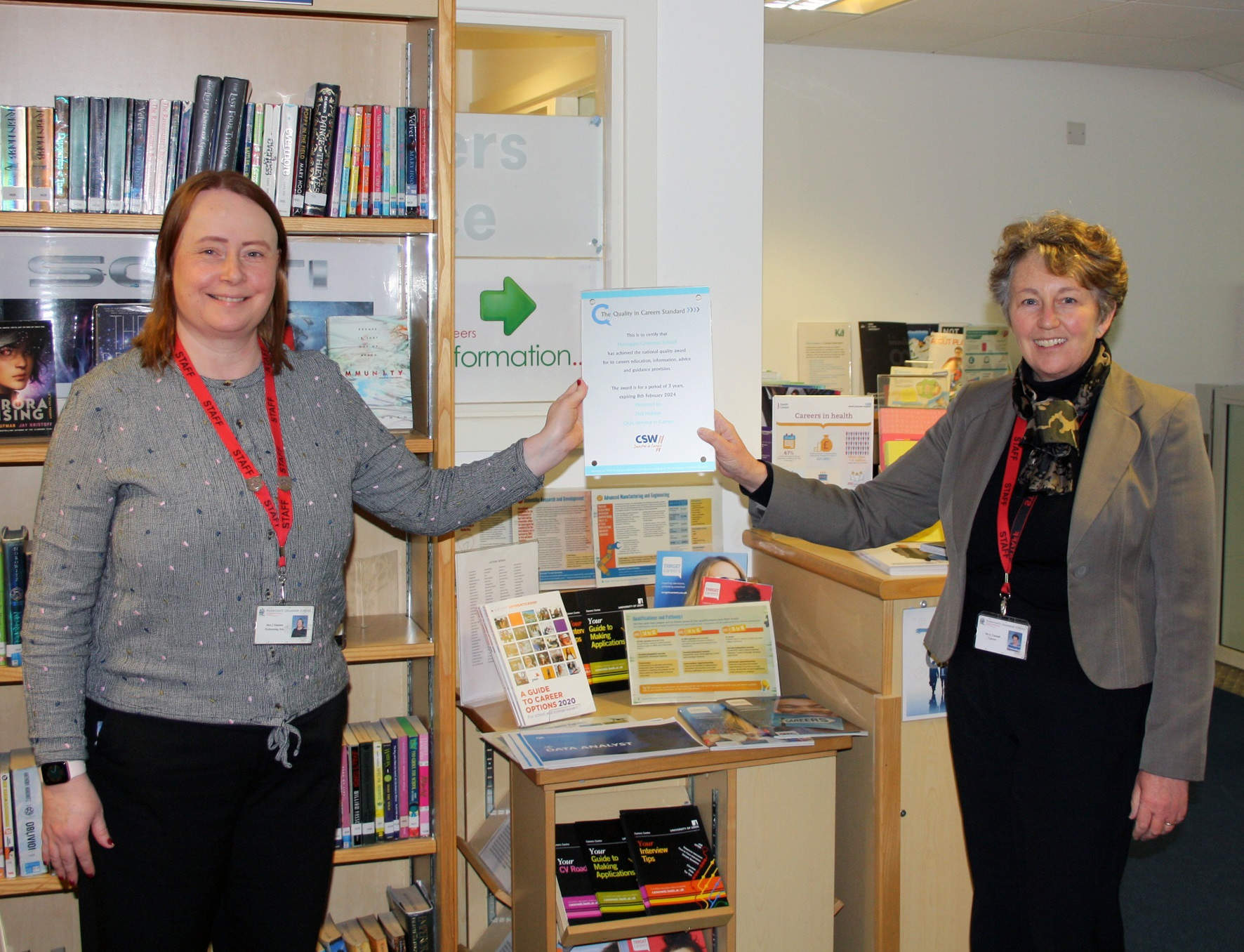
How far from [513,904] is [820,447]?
1380 mm

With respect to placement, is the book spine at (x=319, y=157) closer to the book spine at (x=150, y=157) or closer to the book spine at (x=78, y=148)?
the book spine at (x=150, y=157)

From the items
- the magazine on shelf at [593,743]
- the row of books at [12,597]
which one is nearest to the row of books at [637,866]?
the magazine on shelf at [593,743]

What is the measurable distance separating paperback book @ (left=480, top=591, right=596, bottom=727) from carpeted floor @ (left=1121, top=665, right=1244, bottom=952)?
1.76m

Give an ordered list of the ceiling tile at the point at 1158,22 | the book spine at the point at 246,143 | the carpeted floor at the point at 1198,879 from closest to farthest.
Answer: the book spine at the point at 246,143, the carpeted floor at the point at 1198,879, the ceiling tile at the point at 1158,22

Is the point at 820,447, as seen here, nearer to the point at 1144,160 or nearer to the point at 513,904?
the point at 513,904

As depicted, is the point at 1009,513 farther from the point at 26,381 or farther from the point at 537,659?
the point at 26,381

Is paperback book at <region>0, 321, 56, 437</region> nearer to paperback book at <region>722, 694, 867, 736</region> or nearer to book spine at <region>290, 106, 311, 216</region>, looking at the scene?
book spine at <region>290, 106, 311, 216</region>

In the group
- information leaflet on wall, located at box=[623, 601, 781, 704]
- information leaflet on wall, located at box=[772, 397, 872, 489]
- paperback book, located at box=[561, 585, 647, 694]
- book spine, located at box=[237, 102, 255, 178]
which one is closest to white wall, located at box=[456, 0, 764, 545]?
information leaflet on wall, located at box=[772, 397, 872, 489]

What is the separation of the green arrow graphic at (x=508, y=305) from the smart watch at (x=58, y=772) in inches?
62.2

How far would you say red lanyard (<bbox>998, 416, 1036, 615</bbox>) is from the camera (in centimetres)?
192

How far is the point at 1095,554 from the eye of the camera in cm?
183

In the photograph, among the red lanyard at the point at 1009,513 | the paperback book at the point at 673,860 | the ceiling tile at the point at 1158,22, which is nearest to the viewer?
the red lanyard at the point at 1009,513

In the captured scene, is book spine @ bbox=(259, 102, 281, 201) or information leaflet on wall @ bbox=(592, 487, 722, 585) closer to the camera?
book spine @ bbox=(259, 102, 281, 201)

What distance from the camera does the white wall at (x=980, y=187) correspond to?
19.6 ft
